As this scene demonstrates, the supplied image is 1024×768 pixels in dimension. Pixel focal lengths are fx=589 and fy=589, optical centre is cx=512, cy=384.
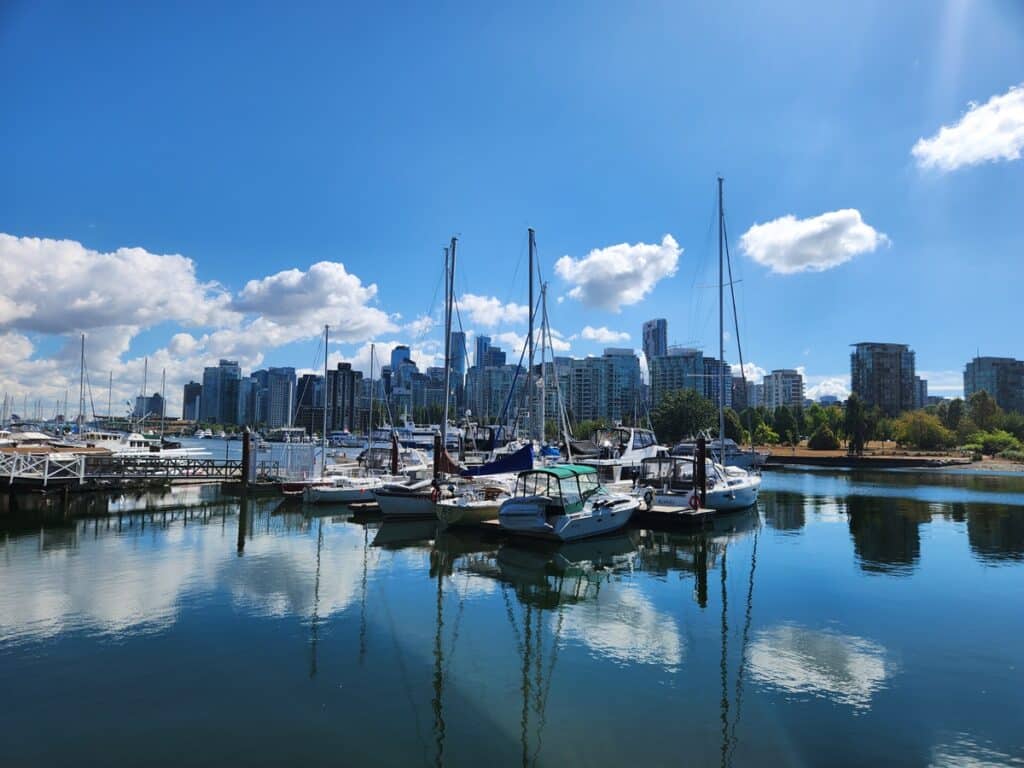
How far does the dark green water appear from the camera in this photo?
8.85m

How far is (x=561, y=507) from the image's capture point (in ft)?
77.2

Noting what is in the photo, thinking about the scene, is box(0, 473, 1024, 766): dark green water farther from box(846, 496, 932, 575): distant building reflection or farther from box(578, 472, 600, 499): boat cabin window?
box(578, 472, 600, 499): boat cabin window

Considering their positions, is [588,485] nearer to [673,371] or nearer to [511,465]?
[511,465]

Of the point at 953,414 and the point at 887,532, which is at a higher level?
the point at 953,414

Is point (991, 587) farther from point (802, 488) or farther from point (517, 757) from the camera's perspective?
point (802, 488)

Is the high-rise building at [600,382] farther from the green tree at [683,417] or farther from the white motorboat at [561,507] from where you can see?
the white motorboat at [561,507]

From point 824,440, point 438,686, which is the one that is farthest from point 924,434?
point 438,686

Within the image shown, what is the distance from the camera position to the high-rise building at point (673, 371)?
160 metres

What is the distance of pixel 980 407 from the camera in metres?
114

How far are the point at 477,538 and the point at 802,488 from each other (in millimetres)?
36862

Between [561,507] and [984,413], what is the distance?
416ft

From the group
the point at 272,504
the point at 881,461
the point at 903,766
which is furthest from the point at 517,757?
the point at 881,461

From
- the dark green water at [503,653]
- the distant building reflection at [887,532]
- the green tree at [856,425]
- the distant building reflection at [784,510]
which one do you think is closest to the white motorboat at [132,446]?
the dark green water at [503,653]

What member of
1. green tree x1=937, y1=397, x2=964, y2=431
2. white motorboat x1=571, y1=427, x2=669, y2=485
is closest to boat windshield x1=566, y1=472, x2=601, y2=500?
white motorboat x1=571, y1=427, x2=669, y2=485
